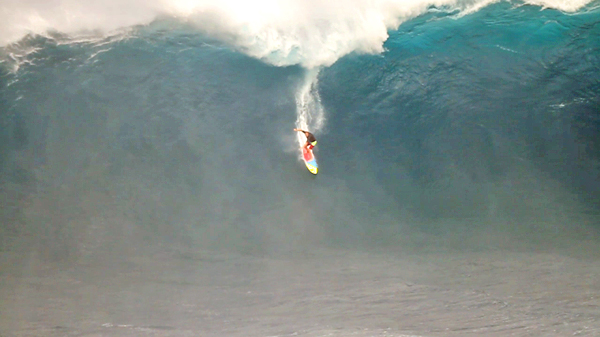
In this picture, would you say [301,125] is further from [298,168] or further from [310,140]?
[298,168]

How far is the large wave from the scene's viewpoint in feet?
170

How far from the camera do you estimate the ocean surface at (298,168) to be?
124 ft

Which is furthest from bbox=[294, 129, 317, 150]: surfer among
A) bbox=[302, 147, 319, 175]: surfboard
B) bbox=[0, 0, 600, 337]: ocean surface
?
bbox=[0, 0, 600, 337]: ocean surface

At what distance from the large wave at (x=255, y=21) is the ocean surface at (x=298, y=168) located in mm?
200

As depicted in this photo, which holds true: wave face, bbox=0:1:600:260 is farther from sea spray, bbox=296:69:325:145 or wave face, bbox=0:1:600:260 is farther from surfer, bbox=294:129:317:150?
surfer, bbox=294:129:317:150

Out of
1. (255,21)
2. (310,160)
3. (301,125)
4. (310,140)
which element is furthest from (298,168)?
(255,21)

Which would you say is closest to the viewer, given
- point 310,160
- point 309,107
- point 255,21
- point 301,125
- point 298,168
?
point 310,160

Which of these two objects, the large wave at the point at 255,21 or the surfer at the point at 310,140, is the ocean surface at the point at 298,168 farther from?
the surfer at the point at 310,140

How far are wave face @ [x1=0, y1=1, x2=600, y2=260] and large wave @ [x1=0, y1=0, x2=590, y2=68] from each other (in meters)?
0.26

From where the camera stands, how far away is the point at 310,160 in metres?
43.5

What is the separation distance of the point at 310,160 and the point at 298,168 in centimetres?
135

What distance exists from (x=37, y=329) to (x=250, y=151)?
20934 millimetres

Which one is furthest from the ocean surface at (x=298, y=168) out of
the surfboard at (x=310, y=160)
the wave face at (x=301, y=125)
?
the surfboard at (x=310, y=160)

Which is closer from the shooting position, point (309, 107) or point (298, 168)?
point (298, 168)
